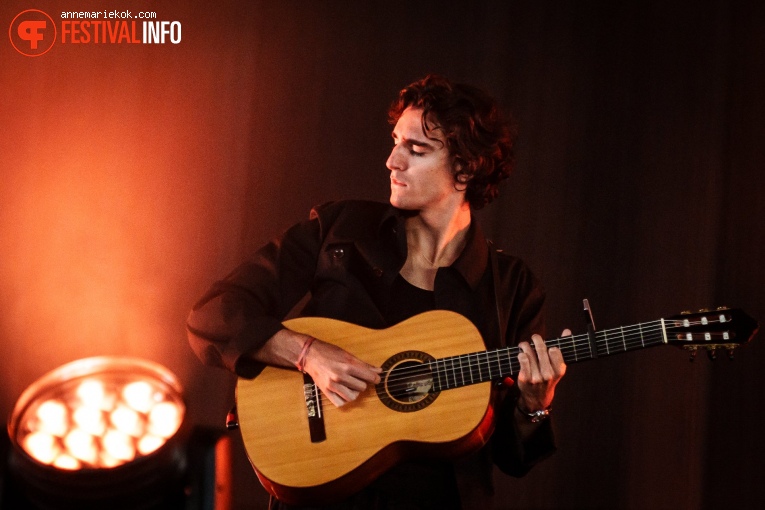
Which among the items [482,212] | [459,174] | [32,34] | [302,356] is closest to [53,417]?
[302,356]

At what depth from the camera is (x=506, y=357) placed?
7.39ft

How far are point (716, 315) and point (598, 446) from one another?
1.47 m

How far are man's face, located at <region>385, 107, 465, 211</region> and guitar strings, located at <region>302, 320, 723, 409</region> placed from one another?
1.65 feet

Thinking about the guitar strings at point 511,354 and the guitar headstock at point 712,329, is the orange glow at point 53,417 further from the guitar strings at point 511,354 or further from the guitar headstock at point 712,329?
the guitar headstock at point 712,329

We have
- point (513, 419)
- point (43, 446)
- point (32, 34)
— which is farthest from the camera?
point (32, 34)

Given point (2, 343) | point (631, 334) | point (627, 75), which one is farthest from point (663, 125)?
point (2, 343)

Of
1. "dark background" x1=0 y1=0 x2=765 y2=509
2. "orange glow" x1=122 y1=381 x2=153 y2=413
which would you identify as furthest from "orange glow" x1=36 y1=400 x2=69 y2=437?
"dark background" x1=0 y1=0 x2=765 y2=509

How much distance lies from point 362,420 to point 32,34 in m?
2.14

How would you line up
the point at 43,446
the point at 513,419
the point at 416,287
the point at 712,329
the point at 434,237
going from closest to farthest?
the point at 43,446, the point at 712,329, the point at 513,419, the point at 416,287, the point at 434,237

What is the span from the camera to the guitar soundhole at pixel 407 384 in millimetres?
2230

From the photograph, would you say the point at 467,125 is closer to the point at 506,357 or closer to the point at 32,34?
the point at 506,357

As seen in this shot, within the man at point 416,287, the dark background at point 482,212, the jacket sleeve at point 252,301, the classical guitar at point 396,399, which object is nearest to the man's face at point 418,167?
the man at point 416,287

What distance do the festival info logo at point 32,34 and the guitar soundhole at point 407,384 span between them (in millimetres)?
2017

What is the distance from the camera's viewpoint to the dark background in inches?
130
